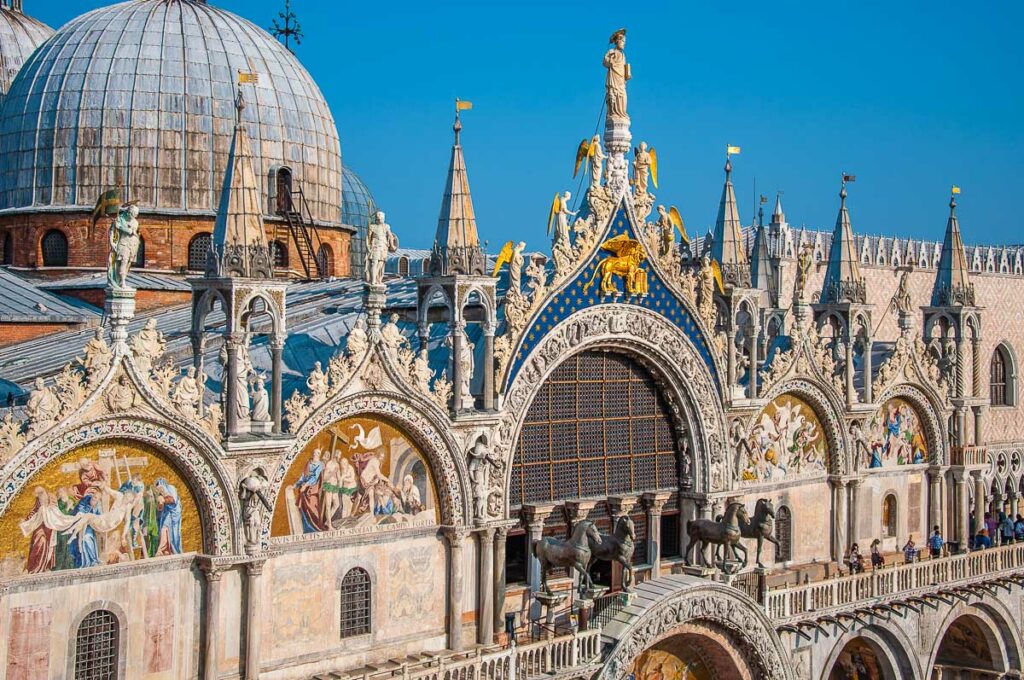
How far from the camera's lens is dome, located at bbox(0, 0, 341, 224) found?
40.2 meters

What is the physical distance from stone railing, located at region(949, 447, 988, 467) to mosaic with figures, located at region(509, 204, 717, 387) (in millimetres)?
12887

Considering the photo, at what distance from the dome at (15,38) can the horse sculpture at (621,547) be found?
108ft

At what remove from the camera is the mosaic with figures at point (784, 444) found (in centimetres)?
3672

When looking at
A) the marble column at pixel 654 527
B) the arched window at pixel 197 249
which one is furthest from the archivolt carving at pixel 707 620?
the arched window at pixel 197 249

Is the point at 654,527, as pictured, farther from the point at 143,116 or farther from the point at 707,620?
the point at 143,116

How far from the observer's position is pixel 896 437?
4144 centimetres

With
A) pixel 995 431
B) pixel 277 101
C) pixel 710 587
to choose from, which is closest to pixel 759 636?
pixel 710 587

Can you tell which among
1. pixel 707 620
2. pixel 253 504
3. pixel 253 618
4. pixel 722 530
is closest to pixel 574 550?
pixel 707 620

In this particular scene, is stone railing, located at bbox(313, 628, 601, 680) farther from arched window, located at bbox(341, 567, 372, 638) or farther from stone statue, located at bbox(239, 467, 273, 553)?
stone statue, located at bbox(239, 467, 273, 553)

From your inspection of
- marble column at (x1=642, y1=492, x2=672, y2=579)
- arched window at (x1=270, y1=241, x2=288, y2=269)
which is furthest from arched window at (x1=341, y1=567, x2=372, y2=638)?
arched window at (x1=270, y1=241, x2=288, y2=269)

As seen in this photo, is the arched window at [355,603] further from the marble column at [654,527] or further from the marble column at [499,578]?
the marble column at [654,527]

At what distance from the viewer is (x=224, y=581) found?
25750mm

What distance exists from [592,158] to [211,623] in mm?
14182

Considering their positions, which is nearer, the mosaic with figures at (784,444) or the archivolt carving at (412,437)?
the archivolt carving at (412,437)
